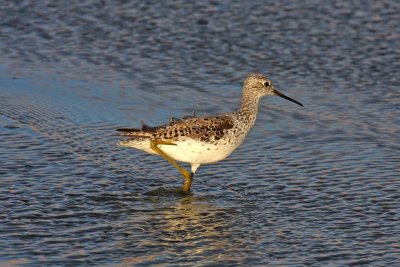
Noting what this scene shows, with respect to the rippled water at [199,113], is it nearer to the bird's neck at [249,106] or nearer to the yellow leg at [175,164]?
the yellow leg at [175,164]

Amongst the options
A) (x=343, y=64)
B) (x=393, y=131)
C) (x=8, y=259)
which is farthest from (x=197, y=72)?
(x=8, y=259)

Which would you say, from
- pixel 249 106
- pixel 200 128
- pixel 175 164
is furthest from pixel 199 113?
pixel 200 128

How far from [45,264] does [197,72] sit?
572 cm

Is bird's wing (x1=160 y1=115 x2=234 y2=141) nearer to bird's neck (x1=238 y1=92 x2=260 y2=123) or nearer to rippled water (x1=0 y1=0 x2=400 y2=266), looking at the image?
bird's neck (x1=238 y1=92 x2=260 y2=123)

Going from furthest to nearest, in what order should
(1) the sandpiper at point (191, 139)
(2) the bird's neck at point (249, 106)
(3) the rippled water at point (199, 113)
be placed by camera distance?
(2) the bird's neck at point (249, 106) < (1) the sandpiper at point (191, 139) < (3) the rippled water at point (199, 113)

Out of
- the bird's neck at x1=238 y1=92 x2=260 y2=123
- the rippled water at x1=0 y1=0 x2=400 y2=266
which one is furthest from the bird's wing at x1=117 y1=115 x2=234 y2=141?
the rippled water at x1=0 y1=0 x2=400 y2=266

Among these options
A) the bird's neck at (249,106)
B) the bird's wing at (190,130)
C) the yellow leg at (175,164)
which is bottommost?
the yellow leg at (175,164)

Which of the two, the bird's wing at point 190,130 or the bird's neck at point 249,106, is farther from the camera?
the bird's neck at point 249,106

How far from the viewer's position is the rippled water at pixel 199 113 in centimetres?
834

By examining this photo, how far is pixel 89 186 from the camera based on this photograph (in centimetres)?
967

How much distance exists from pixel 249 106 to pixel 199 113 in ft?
5.15

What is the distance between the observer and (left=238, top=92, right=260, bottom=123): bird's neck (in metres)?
10.2

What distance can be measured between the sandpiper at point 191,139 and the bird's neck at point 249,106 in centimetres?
19

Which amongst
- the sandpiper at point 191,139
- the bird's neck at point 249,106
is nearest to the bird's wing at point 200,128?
the sandpiper at point 191,139
